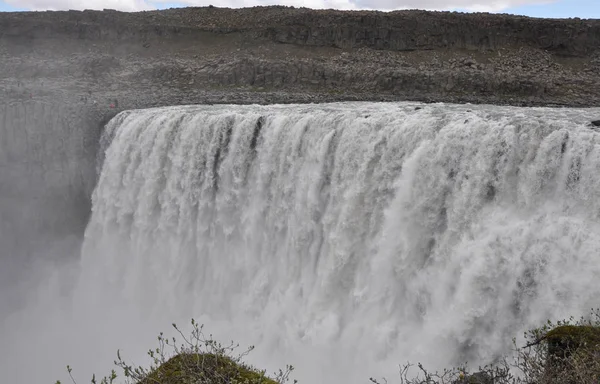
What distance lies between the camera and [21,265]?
22.6 m

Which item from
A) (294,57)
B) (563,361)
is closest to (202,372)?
(563,361)

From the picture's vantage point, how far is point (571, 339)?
677 centimetres

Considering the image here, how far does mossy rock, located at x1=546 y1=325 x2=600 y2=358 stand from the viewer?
6609mm

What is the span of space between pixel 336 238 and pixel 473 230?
3.75 m

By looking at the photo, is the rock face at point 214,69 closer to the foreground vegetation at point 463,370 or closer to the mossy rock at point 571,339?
the foreground vegetation at point 463,370

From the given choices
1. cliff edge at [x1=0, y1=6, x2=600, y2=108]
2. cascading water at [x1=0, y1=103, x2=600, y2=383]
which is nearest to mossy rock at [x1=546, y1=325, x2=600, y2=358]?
cascading water at [x1=0, y1=103, x2=600, y2=383]

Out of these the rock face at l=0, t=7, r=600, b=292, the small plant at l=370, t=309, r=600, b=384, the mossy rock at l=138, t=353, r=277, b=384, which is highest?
the rock face at l=0, t=7, r=600, b=292

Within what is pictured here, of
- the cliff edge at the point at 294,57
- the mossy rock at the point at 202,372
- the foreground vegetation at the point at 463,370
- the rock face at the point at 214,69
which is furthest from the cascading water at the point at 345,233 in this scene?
the cliff edge at the point at 294,57

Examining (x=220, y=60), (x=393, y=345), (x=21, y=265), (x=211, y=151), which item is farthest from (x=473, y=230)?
(x=220, y=60)

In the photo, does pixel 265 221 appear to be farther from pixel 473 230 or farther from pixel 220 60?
pixel 220 60

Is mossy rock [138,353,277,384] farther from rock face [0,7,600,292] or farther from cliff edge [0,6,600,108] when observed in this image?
cliff edge [0,6,600,108]

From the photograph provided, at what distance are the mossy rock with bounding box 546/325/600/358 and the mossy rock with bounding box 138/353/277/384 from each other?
361cm

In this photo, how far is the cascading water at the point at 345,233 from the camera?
1007 centimetres

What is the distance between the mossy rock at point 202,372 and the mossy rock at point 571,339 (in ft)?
11.9
